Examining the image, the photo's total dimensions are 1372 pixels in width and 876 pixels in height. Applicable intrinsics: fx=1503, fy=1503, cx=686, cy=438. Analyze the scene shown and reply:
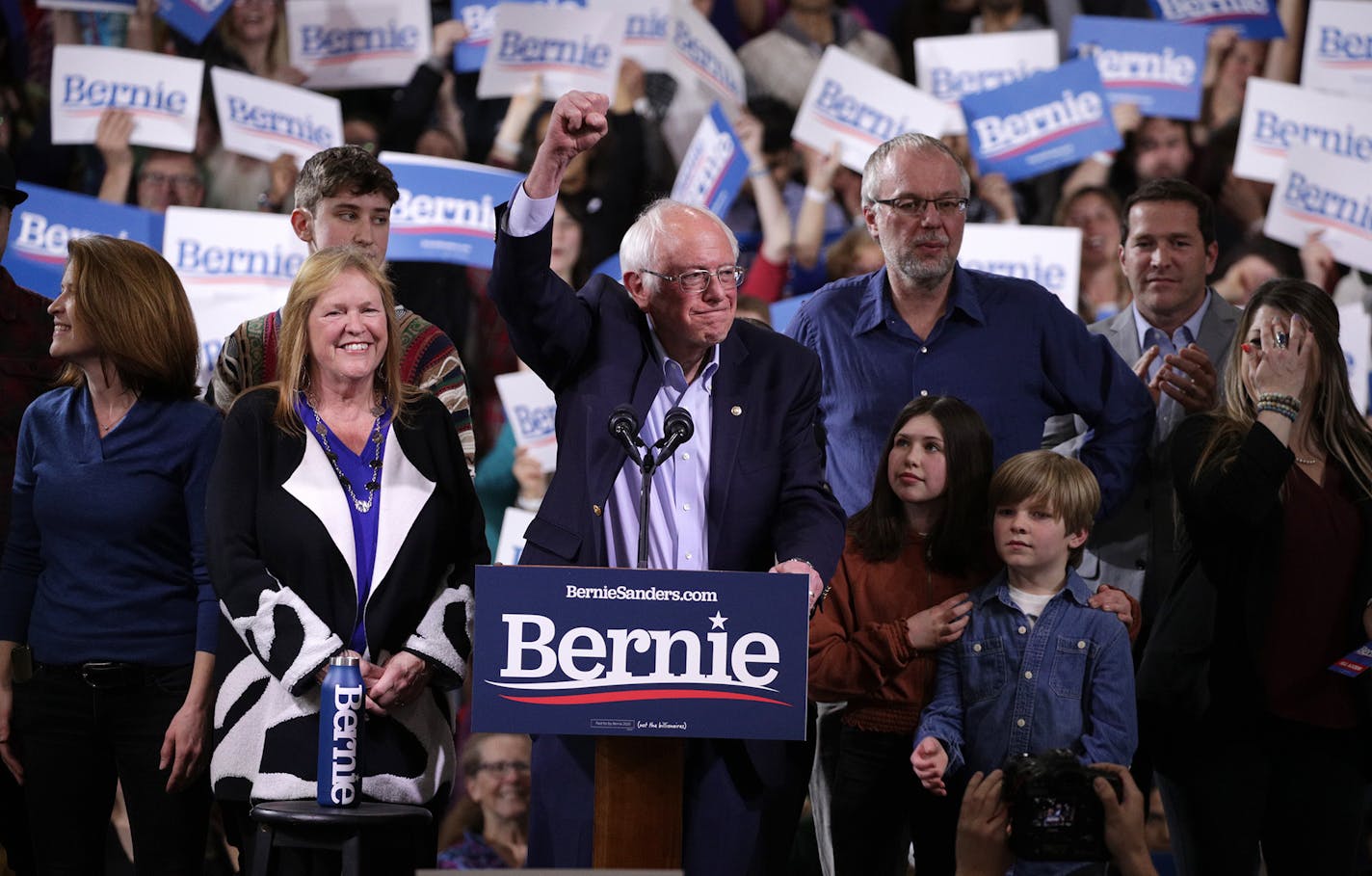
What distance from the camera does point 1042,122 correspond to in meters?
5.90

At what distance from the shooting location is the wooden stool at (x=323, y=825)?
262 cm

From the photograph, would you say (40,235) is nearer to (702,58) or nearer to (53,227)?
(53,227)

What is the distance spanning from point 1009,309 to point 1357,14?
3.34 metres

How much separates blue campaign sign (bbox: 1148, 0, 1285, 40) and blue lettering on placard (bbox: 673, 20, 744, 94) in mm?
1741

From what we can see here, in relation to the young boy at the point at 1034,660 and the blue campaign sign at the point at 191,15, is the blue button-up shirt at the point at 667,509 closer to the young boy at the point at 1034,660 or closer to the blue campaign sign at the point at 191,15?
the young boy at the point at 1034,660

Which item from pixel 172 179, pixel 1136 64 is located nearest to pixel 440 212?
pixel 172 179

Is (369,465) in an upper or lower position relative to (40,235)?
lower

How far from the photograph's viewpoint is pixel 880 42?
19.7 feet

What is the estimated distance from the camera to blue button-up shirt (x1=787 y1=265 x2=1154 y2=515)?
3.55 metres

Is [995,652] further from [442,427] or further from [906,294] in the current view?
[442,427]

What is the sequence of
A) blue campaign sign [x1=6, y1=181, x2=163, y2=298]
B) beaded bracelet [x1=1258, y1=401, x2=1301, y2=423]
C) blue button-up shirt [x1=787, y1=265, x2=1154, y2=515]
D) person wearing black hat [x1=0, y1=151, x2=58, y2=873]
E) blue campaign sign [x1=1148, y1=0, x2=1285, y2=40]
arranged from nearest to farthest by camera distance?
1. beaded bracelet [x1=1258, y1=401, x2=1301, y2=423]
2. person wearing black hat [x1=0, y1=151, x2=58, y2=873]
3. blue button-up shirt [x1=787, y1=265, x2=1154, y2=515]
4. blue campaign sign [x1=6, y1=181, x2=163, y2=298]
5. blue campaign sign [x1=1148, y1=0, x2=1285, y2=40]

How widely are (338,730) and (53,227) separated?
349 centimetres

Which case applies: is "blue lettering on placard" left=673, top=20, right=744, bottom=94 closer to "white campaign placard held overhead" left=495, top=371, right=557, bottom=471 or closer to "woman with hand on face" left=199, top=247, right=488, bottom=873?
"white campaign placard held overhead" left=495, top=371, right=557, bottom=471

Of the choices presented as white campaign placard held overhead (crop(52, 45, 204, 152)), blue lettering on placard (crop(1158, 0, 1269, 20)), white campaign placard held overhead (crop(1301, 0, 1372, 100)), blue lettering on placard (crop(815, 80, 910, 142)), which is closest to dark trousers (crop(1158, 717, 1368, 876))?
blue lettering on placard (crop(815, 80, 910, 142))
